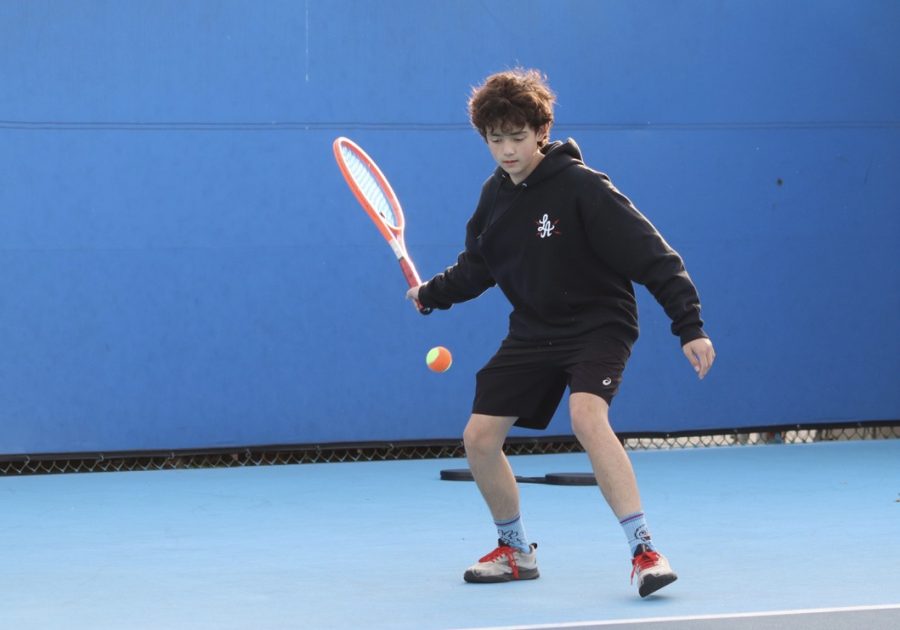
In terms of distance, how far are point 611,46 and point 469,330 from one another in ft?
5.69

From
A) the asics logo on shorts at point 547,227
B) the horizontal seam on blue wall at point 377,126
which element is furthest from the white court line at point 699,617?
the horizontal seam on blue wall at point 377,126

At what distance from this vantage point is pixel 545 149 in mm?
3627

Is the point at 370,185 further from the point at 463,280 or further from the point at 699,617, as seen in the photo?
the point at 699,617

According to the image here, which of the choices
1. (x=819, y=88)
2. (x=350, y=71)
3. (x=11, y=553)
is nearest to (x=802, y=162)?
(x=819, y=88)

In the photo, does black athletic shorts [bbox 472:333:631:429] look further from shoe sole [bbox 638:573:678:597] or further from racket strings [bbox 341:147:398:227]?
A: racket strings [bbox 341:147:398:227]

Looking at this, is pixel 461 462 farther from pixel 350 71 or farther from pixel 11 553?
pixel 11 553

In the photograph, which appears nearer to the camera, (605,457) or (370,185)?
(605,457)

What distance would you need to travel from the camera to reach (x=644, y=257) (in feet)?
11.1

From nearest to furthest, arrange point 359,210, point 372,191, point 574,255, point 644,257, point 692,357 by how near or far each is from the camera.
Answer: point 692,357, point 644,257, point 574,255, point 372,191, point 359,210

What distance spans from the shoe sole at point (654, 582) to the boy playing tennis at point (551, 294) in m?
0.16

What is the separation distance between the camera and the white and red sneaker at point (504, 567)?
3.54 meters

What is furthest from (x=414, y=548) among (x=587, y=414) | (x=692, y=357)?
(x=692, y=357)

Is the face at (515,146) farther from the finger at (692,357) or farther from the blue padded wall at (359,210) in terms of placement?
the blue padded wall at (359,210)

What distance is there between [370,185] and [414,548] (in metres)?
1.35
